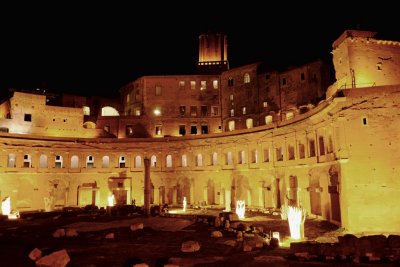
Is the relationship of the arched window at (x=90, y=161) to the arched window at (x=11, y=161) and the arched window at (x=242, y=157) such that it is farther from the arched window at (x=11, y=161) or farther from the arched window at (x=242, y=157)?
the arched window at (x=242, y=157)

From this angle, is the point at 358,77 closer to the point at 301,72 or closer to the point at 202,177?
the point at 301,72

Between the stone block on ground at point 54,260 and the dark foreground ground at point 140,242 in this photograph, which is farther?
the dark foreground ground at point 140,242

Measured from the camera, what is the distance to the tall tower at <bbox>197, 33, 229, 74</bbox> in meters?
56.8

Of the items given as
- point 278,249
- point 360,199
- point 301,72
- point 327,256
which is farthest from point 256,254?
point 301,72

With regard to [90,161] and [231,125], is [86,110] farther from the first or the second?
[231,125]

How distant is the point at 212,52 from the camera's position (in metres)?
57.6

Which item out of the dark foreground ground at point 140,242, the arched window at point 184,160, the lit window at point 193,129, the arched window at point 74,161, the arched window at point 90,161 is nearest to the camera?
the dark foreground ground at point 140,242

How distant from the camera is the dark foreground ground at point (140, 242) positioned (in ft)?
48.4

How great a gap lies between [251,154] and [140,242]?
21.4m

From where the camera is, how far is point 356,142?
2269 centimetres

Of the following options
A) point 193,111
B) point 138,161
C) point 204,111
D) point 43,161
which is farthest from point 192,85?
point 43,161

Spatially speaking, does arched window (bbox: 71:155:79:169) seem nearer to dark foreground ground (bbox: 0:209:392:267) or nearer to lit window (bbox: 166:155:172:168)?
lit window (bbox: 166:155:172:168)

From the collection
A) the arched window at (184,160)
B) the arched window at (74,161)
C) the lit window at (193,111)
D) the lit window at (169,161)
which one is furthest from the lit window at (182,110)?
the arched window at (74,161)

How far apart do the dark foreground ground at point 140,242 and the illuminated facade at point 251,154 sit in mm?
3752
